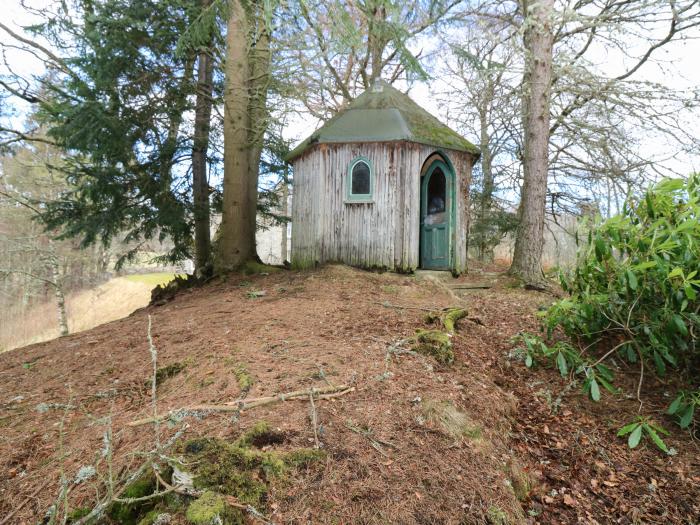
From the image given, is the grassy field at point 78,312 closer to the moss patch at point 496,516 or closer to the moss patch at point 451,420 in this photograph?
the moss patch at point 451,420

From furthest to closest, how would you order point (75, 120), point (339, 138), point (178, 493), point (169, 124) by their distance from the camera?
point (169, 124), point (339, 138), point (75, 120), point (178, 493)

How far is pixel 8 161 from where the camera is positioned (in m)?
15.1

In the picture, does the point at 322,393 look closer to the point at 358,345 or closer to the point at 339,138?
the point at 358,345

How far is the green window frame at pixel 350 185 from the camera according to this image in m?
8.34

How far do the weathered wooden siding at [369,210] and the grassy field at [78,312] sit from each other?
11791 mm

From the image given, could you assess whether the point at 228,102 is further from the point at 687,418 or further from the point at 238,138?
the point at 687,418

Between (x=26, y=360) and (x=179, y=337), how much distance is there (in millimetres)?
2027

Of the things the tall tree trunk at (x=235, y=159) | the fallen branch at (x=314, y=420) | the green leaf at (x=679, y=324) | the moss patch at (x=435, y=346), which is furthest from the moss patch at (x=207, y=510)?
the tall tree trunk at (x=235, y=159)

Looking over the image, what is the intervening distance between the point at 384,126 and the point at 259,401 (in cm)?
725

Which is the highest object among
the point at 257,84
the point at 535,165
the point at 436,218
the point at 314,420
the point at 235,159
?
the point at 257,84

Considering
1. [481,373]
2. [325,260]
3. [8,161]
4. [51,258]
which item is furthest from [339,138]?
[8,161]

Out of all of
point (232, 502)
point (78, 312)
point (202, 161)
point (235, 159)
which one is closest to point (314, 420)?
point (232, 502)

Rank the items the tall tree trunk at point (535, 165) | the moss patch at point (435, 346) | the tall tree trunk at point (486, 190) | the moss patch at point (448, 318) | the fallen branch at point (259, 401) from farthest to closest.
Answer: the tall tree trunk at point (486, 190) → the tall tree trunk at point (535, 165) → the moss patch at point (448, 318) → the moss patch at point (435, 346) → the fallen branch at point (259, 401)

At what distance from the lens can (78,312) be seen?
18984 mm
